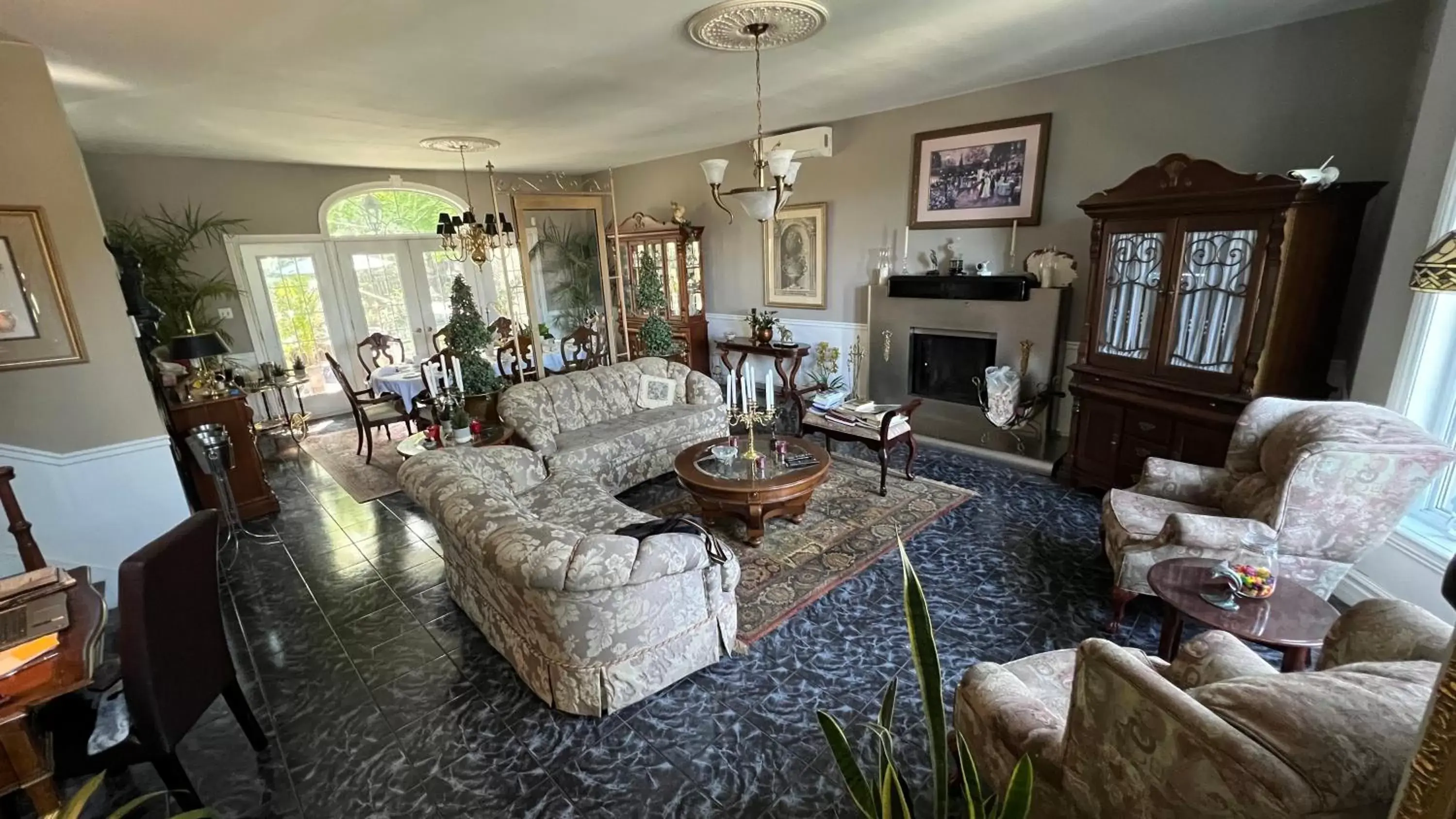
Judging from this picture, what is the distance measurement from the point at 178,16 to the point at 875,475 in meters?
4.58

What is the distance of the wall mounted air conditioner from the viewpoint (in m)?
5.64

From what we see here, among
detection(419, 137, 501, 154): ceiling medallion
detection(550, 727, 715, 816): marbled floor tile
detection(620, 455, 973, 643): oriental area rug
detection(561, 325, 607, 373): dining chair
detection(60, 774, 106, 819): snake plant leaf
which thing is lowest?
detection(550, 727, 715, 816): marbled floor tile

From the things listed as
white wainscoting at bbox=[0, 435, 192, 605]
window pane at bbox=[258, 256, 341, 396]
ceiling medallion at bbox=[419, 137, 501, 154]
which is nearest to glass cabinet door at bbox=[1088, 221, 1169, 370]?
ceiling medallion at bbox=[419, 137, 501, 154]

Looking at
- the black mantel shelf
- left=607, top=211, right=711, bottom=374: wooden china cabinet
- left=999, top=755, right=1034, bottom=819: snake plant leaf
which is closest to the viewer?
left=999, top=755, right=1034, bottom=819: snake plant leaf

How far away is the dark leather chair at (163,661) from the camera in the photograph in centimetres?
171

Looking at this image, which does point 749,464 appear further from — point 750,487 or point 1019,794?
point 1019,794

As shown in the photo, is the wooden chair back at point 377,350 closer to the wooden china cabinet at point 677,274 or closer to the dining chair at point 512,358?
the dining chair at point 512,358

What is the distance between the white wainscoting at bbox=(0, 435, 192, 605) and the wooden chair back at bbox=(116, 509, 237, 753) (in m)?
2.00

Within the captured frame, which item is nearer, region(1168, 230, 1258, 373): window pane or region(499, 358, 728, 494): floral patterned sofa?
region(1168, 230, 1258, 373): window pane

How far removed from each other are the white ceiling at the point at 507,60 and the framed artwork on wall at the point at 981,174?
34 centimetres

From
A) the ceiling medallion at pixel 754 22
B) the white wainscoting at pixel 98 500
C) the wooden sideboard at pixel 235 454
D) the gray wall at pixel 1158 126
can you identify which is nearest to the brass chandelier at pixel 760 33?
the ceiling medallion at pixel 754 22

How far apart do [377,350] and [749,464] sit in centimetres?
527

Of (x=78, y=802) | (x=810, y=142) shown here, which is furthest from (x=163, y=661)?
(x=810, y=142)

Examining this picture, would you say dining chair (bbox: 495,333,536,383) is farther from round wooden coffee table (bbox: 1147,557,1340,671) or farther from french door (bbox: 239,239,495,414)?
round wooden coffee table (bbox: 1147,557,1340,671)
